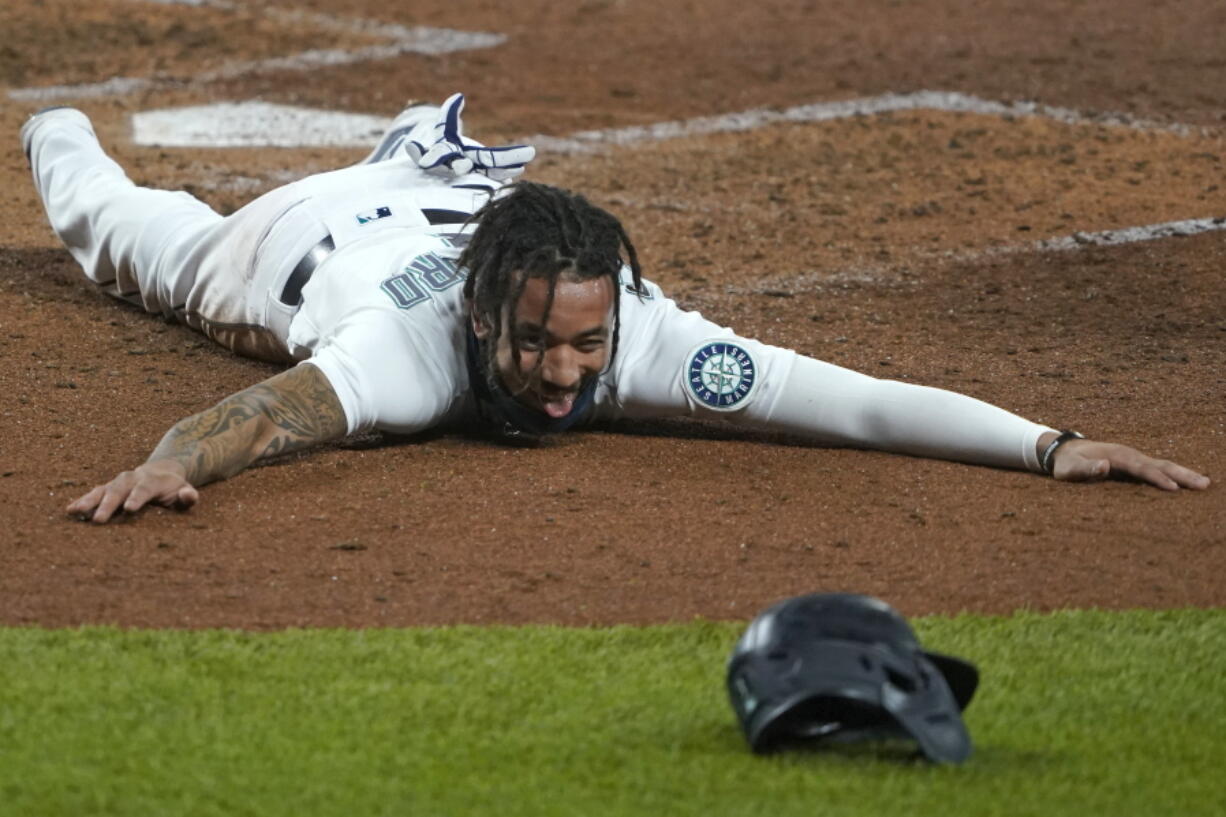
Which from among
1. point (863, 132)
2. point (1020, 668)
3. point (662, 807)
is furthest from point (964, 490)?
point (863, 132)

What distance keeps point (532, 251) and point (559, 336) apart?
0.76 feet

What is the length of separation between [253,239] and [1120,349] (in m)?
2.63

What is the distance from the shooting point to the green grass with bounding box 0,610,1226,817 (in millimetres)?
2764

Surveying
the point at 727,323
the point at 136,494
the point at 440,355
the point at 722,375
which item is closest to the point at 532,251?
the point at 440,355

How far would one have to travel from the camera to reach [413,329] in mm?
4512

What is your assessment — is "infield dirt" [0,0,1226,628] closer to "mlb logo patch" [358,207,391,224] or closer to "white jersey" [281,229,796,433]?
"white jersey" [281,229,796,433]

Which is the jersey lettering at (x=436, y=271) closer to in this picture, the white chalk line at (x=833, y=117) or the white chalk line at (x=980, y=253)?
the white chalk line at (x=980, y=253)

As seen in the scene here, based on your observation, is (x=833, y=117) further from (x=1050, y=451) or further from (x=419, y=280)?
(x=1050, y=451)

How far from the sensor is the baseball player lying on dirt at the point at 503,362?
13.9ft

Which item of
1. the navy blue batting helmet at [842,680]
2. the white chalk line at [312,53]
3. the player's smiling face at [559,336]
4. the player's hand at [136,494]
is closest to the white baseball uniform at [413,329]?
the player's smiling face at [559,336]

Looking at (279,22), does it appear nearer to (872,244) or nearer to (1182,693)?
(872,244)

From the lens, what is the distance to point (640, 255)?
22.1 ft

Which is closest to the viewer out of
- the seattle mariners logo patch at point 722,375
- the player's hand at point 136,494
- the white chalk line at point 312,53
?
the player's hand at point 136,494

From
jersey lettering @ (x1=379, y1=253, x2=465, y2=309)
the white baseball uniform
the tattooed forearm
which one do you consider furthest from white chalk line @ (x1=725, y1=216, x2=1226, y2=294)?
the tattooed forearm
